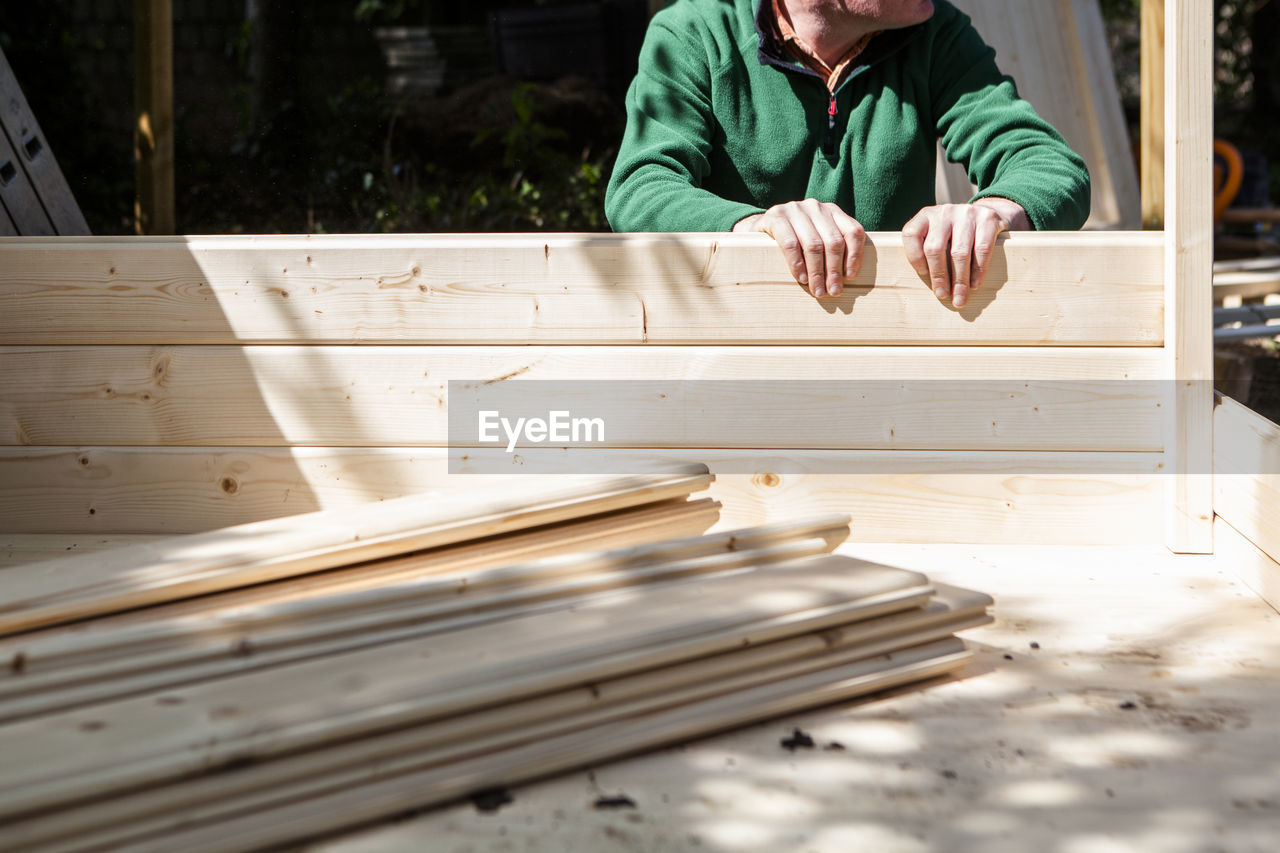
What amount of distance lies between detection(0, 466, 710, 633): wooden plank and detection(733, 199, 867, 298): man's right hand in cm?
36

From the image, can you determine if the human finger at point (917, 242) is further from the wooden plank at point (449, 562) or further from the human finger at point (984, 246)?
the wooden plank at point (449, 562)

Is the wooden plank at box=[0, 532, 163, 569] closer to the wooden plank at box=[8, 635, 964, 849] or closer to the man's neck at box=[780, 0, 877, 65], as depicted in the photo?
the wooden plank at box=[8, 635, 964, 849]

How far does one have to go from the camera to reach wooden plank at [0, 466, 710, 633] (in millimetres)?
1178

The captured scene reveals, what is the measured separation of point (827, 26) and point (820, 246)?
77cm

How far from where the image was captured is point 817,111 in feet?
7.61

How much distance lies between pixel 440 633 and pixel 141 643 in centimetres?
28

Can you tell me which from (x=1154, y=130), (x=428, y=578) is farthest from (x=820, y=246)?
(x=1154, y=130)

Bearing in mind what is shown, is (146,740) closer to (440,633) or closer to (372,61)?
(440,633)

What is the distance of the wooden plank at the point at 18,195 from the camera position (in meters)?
2.17

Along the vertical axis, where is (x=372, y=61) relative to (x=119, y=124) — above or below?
above

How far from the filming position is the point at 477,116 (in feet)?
23.5

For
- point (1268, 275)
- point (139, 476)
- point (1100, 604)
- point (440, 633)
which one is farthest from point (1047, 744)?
point (1268, 275)

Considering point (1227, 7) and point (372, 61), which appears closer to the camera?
point (372, 61)

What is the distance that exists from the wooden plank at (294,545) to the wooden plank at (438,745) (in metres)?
0.40
